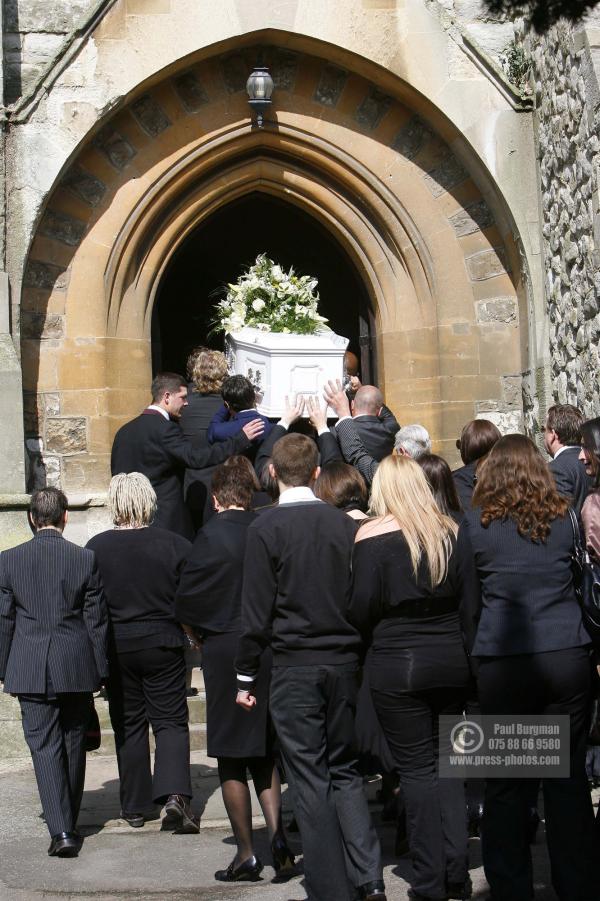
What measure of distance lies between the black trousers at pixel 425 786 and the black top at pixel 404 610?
8cm

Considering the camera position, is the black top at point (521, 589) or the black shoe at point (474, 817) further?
the black shoe at point (474, 817)

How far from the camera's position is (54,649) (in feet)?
18.7

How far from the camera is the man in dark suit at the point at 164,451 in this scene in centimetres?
739

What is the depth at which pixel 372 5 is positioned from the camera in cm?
884

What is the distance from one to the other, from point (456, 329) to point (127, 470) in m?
2.79

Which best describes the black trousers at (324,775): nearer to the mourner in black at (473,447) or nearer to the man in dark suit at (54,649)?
the man in dark suit at (54,649)

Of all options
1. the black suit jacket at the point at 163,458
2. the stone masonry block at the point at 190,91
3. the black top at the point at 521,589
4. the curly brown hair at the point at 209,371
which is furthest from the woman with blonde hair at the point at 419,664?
the stone masonry block at the point at 190,91

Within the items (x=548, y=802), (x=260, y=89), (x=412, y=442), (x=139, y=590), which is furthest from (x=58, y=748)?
(x=260, y=89)

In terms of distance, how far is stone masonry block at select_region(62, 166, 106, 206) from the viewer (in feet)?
29.2

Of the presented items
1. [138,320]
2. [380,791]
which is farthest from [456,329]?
[380,791]

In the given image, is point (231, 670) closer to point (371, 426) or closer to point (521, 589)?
point (521, 589)

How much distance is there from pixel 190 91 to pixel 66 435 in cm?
248

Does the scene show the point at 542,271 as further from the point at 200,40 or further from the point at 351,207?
the point at 200,40

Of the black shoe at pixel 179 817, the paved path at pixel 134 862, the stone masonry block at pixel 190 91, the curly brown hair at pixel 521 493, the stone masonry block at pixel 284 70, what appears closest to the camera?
the curly brown hair at pixel 521 493
